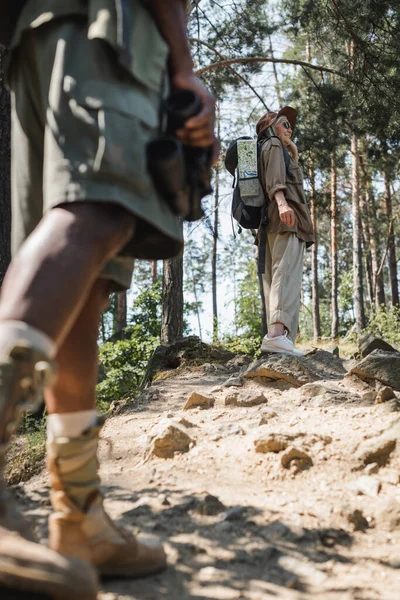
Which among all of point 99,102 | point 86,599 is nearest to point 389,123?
point 99,102

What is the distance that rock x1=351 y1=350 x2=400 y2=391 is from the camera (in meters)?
3.87

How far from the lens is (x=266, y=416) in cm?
326

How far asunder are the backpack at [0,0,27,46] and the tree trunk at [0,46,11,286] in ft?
12.6

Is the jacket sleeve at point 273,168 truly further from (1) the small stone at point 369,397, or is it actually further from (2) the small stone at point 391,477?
(2) the small stone at point 391,477

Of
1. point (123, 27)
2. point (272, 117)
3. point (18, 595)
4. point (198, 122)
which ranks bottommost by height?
point (18, 595)

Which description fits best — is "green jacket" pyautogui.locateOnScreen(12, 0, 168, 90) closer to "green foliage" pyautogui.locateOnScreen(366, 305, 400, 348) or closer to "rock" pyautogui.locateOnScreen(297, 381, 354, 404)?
"rock" pyautogui.locateOnScreen(297, 381, 354, 404)

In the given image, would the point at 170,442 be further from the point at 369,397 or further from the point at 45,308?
the point at 45,308

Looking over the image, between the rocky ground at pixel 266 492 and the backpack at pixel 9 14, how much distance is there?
4.80 ft

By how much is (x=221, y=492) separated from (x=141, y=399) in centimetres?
229

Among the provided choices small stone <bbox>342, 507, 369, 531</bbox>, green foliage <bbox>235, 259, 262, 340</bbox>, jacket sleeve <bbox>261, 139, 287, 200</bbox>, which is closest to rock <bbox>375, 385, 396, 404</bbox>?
small stone <bbox>342, 507, 369, 531</bbox>

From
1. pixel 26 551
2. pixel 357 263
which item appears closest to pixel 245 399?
pixel 26 551

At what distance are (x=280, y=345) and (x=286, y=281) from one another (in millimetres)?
569

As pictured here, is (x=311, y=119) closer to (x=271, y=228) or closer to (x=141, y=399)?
(x=271, y=228)

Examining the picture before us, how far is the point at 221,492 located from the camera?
2264mm
